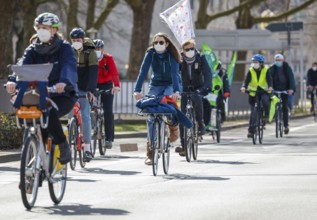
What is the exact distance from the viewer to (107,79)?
19297 millimetres

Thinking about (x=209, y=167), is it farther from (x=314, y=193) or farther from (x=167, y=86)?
(x=314, y=193)

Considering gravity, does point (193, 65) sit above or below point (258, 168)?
above

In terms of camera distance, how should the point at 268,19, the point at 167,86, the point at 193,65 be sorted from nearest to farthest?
the point at 167,86 < the point at 193,65 < the point at 268,19

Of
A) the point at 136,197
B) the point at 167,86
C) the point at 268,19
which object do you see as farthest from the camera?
the point at 268,19

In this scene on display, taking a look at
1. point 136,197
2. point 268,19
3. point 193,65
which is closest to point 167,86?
point 193,65

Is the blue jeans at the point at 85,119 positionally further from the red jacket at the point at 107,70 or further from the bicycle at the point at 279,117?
the bicycle at the point at 279,117

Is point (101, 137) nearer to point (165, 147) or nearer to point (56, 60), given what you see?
point (165, 147)

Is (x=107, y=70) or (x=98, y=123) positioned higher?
(x=107, y=70)

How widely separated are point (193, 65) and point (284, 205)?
301 inches

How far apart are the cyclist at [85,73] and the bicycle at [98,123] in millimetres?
1488

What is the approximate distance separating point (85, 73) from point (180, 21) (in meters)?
12.1

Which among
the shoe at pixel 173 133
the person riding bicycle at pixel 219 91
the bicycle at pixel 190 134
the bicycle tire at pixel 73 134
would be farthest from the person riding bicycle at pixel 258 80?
the bicycle tire at pixel 73 134

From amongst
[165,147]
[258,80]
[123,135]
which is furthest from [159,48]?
[123,135]

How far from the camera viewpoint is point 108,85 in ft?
63.6
